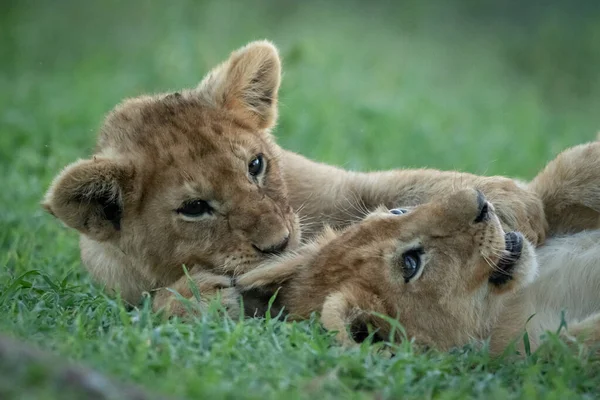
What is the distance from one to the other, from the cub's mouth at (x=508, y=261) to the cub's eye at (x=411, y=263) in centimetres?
35

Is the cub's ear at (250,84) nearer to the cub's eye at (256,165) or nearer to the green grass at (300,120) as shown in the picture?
the cub's eye at (256,165)

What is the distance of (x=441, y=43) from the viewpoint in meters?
12.9

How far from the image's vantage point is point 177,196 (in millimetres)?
4641

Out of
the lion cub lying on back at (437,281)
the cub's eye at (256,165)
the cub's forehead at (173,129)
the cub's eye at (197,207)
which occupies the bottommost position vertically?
the lion cub lying on back at (437,281)

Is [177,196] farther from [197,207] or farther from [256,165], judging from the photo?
[256,165]

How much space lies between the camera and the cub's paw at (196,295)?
438 centimetres

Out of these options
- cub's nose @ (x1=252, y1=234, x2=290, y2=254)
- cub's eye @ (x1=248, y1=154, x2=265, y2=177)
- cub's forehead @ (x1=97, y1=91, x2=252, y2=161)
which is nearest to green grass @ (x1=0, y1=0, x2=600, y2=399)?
cub's nose @ (x1=252, y1=234, x2=290, y2=254)

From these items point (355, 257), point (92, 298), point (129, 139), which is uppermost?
point (129, 139)

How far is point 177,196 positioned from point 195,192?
93 millimetres

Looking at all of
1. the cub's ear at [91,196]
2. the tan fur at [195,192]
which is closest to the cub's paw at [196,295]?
the tan fur at [195,192]

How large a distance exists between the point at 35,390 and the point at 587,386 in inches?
78.7

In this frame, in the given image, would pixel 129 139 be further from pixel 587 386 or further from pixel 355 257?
pixel 587 386

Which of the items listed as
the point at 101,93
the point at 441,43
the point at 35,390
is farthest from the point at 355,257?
the point at 441,43

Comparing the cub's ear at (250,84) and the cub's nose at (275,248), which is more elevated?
the cub's ear at (250,84)
